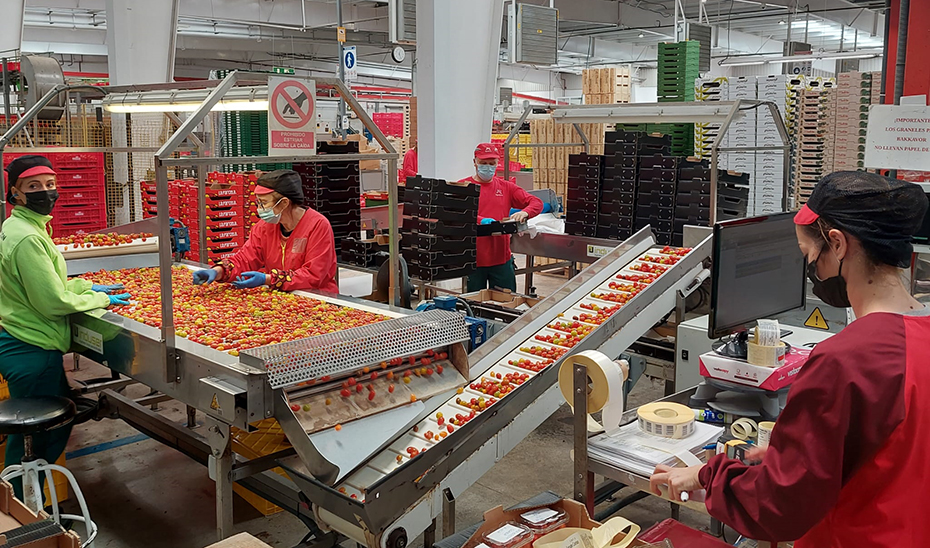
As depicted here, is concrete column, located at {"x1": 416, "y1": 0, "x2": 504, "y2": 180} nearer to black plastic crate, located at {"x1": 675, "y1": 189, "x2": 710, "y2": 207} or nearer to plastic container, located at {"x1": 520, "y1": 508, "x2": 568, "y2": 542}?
black plastic crate, located at {"x1": 675, "y1": 189, "x2": 710, "y2": 207}

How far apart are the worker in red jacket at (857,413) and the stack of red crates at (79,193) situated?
28.6 feet

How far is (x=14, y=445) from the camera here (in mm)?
4148

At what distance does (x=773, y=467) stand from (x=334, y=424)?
A: 6.19 feet

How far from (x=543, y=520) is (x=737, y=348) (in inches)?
47.2

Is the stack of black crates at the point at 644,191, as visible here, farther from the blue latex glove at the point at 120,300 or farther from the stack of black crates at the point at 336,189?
the blue latex glove at the point at 120,300

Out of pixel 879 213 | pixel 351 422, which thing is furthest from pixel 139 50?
pixel 879 213

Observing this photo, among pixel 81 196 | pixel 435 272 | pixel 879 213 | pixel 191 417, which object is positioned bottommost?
pixel 191 417

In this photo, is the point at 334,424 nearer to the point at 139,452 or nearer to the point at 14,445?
the point at 14,445

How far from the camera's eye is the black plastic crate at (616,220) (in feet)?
24.7

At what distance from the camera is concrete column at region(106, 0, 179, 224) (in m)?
9.70

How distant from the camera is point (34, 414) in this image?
12.4ft

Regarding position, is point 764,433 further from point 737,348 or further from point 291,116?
point 291,116

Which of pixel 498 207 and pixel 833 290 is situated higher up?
pixel 833 290

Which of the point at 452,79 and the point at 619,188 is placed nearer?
the point at 619,188
